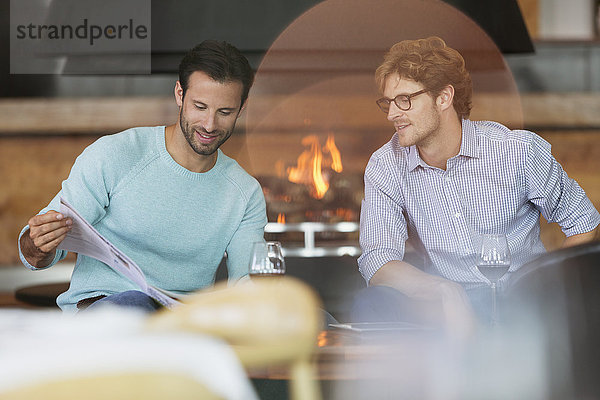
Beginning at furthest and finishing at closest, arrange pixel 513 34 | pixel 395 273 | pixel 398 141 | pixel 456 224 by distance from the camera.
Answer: pixel 513 34, pixel 398 141, pixel 456 224, pixel 395 273

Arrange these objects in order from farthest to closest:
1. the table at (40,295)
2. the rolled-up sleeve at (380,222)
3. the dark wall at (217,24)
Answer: the dark wall at (217,24), the table at (40,295), the rolled-up sleeve at (380,222)

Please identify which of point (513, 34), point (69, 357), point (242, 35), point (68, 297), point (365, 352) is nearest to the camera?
point (69, 357)

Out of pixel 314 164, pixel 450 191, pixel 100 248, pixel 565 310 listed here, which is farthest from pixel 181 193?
pixel 314 164

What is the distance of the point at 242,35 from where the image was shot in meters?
3.89

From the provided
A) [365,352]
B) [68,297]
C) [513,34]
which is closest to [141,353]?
[365,352]

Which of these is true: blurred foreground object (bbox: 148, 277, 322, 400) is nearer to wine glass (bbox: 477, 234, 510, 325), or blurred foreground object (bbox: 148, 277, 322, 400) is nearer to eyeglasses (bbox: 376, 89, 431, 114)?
wine glass (bbox: 477, 234, 510, 325)

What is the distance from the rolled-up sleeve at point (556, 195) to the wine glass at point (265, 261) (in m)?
0.90

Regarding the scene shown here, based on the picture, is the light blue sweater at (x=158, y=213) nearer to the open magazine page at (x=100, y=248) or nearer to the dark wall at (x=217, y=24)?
Answer: the open magazine page at (x=100, y=248)

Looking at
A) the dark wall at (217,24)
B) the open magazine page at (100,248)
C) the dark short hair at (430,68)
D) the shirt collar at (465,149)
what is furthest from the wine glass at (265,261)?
the dark wall at (217,24)

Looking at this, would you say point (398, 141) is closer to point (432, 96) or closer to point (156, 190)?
point (432, 96)

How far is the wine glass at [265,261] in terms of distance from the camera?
1.13 meters

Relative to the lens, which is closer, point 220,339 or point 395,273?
point 220,339

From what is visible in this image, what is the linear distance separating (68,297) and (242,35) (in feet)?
8.57

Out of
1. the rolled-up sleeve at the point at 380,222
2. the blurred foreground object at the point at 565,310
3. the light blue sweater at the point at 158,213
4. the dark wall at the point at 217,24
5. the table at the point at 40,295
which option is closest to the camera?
the blurred foreground object at the point at 565,310
